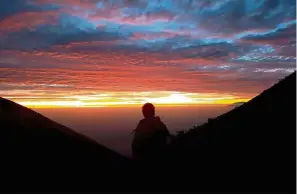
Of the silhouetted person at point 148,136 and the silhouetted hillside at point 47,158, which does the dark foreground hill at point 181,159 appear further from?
the silhouetted person at point 148,136

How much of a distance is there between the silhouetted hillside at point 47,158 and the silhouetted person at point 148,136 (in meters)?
0.77

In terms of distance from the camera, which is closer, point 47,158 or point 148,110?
point 47,158

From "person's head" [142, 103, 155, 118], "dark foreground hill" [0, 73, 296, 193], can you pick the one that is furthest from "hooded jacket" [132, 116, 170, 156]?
"dark foreground hill" [0, 73, 296, 193]

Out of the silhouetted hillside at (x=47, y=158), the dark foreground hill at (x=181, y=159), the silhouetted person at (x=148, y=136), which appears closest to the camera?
the dark foreground hill at (x=181, y=159)

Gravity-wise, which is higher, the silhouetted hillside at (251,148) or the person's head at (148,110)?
the person's head at (148,110)

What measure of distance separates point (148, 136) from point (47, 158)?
12.5 ft

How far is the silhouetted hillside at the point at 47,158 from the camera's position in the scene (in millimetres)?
8648

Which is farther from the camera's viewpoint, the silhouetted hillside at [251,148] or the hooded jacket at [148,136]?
the hooded jacket at [148,136]

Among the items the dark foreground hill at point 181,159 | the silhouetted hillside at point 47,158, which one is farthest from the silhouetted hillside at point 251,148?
the silhouetted hillside at point 47,158

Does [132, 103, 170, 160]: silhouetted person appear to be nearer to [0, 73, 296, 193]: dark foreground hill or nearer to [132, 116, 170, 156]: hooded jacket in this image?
[132, 116, 170, 156]: hooded jacket

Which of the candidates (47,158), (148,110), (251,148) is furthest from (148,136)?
(251,148)

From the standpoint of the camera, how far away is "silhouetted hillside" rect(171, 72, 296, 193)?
7691 mm

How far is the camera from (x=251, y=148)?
29.0 feet

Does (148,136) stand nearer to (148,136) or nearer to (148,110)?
(148,136)
